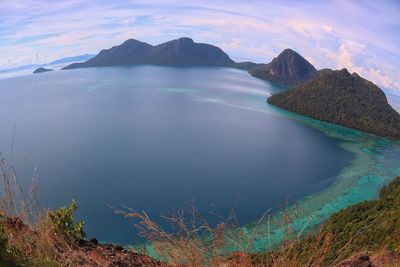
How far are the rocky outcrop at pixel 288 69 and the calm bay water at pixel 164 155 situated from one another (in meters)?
71.9

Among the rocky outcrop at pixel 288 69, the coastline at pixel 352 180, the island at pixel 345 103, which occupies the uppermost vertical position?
the rocky outcrop at pixel 288 69

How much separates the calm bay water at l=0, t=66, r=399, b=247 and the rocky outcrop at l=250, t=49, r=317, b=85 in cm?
7194

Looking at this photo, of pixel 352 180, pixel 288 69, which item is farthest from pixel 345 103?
pixel 288 69

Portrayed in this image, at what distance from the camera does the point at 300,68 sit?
15725cm

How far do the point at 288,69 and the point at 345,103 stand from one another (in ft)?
238

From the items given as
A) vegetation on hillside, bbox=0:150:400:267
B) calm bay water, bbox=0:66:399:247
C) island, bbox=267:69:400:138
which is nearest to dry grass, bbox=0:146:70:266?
vegetation on hillside, bbox=0:150:400:267

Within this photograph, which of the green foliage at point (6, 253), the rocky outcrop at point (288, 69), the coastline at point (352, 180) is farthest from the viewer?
the rocky outcrop at point (288, 69)

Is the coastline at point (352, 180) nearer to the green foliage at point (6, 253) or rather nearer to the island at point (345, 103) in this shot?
the island at point (345, 103)

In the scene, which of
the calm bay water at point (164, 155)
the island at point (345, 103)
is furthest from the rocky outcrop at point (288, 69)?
the calm bay water at point (164, 155)

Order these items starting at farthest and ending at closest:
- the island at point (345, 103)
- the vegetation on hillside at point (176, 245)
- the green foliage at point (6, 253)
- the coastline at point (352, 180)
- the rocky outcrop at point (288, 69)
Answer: the rocky outcrop at point (288, 69), the island at point (345, 103), the coastline at point (352, 180), the green foliage at point (6, 253), the vegetation on hillside at point (176, 245)

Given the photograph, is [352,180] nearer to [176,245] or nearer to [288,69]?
[176,245]

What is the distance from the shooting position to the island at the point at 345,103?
76.2 m

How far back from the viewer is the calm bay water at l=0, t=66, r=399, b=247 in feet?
101

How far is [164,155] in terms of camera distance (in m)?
44.0
